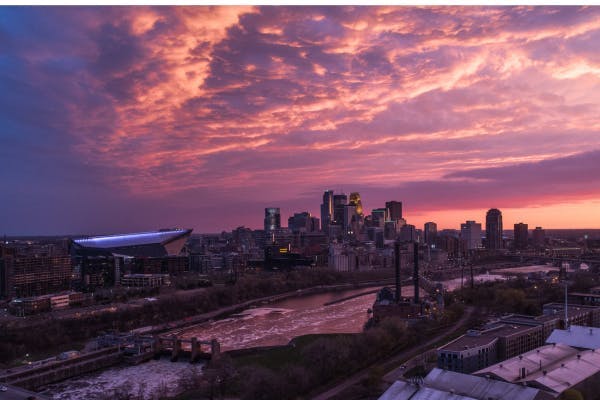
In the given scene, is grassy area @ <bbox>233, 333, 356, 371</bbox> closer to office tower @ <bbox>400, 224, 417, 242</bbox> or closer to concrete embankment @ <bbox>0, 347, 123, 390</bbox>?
concrete embankment @ <bbox>0, 347, 123, 390</bbox>

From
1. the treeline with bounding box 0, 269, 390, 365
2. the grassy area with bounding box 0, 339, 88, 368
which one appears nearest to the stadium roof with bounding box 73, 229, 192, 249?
the treeline with bounding box 0, 269, 390, 365

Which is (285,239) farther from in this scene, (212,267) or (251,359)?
(251,359)

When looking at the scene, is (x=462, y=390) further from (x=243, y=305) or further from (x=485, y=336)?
(x=243, y=305)

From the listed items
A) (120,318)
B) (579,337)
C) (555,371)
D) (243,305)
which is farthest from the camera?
(243,305)

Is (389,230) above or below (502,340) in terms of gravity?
above

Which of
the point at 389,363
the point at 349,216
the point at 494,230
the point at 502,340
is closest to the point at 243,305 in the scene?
the point at 389,363

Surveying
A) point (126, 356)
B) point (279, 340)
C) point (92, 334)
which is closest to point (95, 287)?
point (92, 334)
